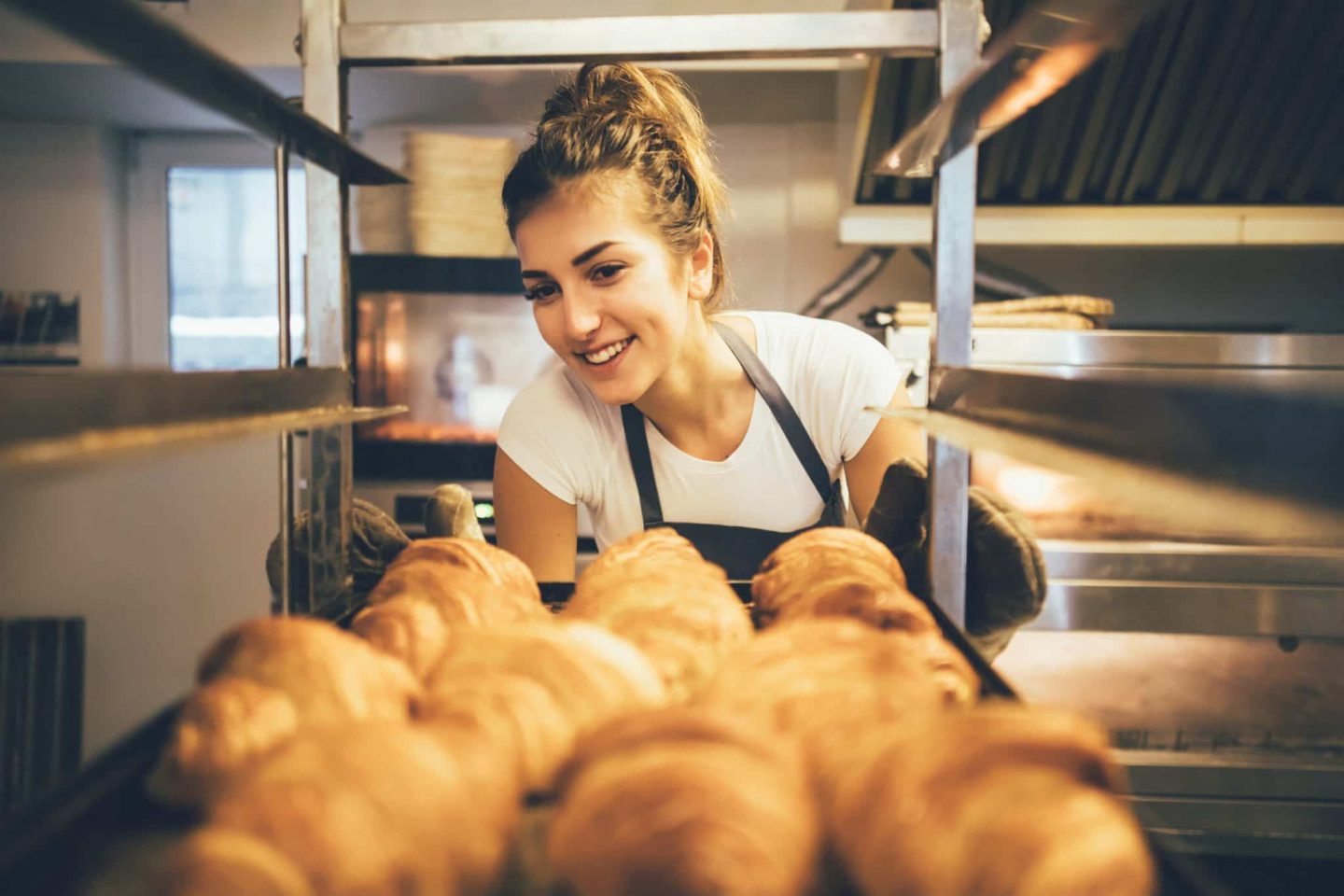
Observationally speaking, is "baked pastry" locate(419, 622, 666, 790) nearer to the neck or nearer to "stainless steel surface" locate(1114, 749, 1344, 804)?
the neck

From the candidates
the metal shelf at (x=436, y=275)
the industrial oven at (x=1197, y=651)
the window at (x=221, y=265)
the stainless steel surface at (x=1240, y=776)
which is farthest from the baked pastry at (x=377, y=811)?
the window at (x=221, y=265)

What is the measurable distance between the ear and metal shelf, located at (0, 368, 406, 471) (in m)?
1.14

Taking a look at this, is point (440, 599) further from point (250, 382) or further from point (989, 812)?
point (989, 812)

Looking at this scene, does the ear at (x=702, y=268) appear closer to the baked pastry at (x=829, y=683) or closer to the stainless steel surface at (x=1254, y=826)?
the baked pastry at (x=829, y=683)

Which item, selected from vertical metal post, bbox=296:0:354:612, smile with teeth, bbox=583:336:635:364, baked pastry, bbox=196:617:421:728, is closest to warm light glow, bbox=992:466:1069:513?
smile with teeth, bbox=583:336:635:364

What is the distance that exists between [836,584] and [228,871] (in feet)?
1.70

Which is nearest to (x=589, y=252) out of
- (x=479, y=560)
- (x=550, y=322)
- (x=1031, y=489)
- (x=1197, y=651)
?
(x=550, y=322)

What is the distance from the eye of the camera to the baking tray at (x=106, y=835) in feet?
1.42

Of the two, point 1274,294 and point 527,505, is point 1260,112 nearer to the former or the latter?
point 1274,294

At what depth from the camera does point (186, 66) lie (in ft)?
2.04

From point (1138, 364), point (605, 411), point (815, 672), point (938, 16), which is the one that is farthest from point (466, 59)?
point (1138, 364)

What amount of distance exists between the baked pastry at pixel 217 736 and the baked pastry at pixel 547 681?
0.30ft

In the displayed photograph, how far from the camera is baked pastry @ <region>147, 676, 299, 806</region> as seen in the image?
51cm

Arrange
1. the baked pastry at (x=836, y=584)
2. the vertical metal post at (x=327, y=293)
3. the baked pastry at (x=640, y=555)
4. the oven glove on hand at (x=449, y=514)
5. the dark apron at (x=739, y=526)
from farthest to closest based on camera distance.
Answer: the dark apron at (x=739, y=526)
the oven glove on hand at (x=449, y=514)
the vertical metal post at (x=327, y=293)
the baked pastry at (x=640, y=555)
the baked pastry at (x=836, y=584)
